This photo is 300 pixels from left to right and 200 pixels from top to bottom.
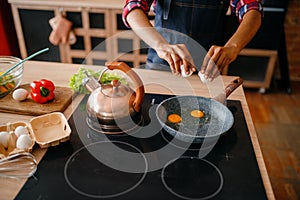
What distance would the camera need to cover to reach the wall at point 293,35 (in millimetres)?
2537

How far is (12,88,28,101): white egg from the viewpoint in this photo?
1082 mm

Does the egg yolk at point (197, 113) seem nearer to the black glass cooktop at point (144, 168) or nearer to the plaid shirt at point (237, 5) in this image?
the black glass cooktop at point (144, 168)

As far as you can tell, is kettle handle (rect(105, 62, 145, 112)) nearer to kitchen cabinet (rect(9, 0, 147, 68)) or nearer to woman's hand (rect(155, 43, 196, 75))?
woman's hand (rect(155, 43, 196, 75))

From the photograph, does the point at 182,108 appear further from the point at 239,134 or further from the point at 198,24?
the point at 198,24

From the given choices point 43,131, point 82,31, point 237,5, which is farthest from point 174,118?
point 82,31

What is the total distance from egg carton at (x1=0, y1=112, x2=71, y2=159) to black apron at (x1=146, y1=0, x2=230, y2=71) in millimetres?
603

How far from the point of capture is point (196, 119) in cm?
98

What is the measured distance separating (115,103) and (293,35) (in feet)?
7.47

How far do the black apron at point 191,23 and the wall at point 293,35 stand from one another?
1398 millimetres

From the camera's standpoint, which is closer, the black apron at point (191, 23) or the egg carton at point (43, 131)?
the egg carton at point (43, 131)

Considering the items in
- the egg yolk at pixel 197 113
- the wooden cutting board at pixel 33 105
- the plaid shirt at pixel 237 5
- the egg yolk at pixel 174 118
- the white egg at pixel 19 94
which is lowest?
the wooden cutting board at pixel 33 105

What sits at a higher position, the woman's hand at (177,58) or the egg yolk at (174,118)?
the woman's hand at (177,58)

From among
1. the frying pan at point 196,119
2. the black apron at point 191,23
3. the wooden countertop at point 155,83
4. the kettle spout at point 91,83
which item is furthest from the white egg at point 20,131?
the black apron at point 191,23

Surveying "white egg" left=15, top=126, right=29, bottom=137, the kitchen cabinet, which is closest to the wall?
the kitchen cabinet
